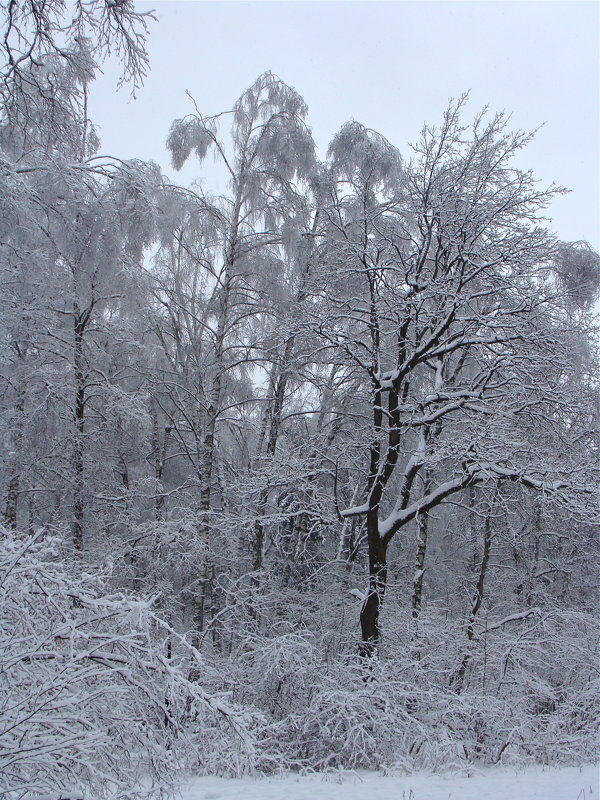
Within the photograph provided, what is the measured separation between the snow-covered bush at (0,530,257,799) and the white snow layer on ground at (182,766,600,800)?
1.58ft

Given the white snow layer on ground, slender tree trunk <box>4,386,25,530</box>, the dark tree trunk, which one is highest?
slender tree trunk <box>4,386,25,530</box>

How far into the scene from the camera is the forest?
15.0ft

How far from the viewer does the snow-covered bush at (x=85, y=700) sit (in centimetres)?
366

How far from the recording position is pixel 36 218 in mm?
7359

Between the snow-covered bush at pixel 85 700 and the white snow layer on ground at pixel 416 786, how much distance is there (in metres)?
0.48

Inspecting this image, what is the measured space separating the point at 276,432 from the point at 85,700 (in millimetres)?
8489

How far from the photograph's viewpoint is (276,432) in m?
12.2

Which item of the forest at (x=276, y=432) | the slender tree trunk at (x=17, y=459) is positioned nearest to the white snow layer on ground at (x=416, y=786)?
the forest at (x=276, y=432)

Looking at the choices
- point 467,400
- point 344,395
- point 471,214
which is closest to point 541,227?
point 471,214

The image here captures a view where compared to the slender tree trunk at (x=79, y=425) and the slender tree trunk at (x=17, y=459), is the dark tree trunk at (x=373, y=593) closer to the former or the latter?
the slender tree trunk at (x=79, y=425)

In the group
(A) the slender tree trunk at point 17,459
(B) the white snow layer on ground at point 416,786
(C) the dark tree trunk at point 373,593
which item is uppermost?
(A) the slender tree trunk at point 17,459

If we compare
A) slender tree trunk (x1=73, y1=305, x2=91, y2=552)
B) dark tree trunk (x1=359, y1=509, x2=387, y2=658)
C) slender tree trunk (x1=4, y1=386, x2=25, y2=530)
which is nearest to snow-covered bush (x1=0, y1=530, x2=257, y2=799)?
dark tree trunk (x1=359, y1=509, x2=387, y2=658)

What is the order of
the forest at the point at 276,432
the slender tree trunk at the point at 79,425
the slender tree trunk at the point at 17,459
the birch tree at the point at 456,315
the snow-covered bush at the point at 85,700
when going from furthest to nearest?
the slender tree trunk at the point at 79,425
the slender tree trunk at the point at 17,459
the birch tree at the point at 456,315
the forest at the point at 276,432
the snow-covered bush at the point at 85,700

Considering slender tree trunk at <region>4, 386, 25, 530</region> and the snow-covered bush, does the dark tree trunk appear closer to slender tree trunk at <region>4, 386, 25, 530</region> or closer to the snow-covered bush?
the snow-covered bush
